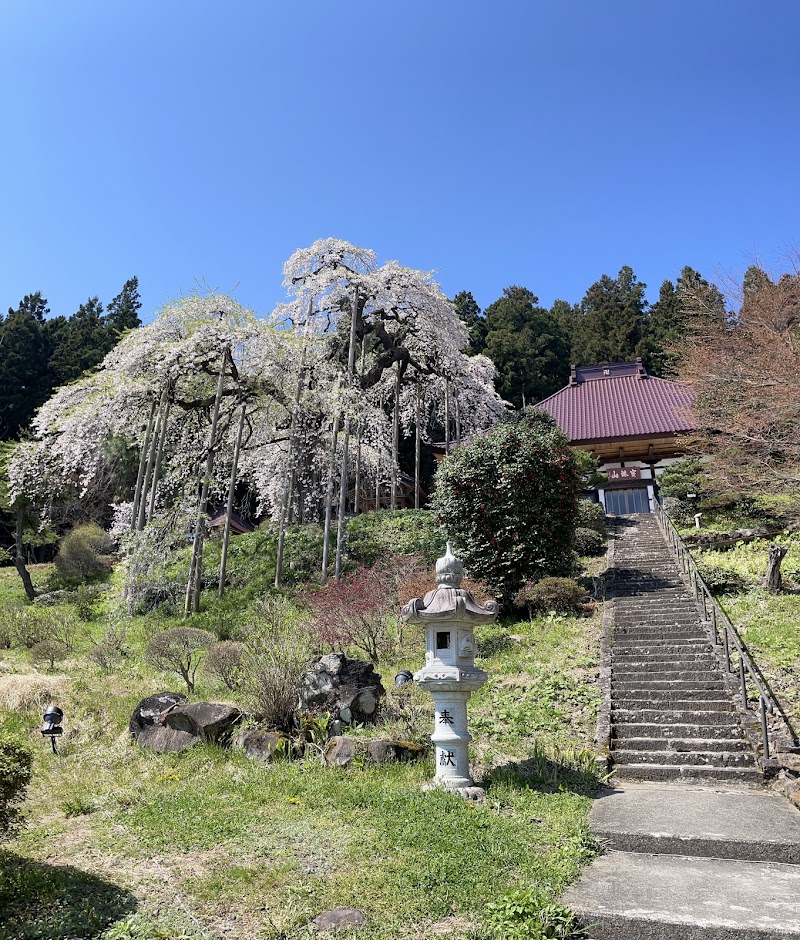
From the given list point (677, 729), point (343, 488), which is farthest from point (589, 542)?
point (677, 729)

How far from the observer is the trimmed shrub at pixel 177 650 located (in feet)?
41.4

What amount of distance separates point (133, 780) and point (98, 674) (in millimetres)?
5455

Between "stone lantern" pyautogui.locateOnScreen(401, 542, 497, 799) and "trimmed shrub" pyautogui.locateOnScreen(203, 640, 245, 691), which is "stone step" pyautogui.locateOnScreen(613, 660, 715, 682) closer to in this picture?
"stone lantern" pyautogui.locateOnScreen(401, 542, 497, 799)

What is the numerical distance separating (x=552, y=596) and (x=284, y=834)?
9661 millimetres

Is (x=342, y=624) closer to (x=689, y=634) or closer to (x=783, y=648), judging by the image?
(x=689, y=634)

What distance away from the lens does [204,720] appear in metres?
9.33

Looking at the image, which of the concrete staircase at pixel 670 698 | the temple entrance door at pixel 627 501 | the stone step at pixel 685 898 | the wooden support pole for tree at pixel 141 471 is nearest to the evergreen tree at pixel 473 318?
the temple entrance door at pixel 627 501

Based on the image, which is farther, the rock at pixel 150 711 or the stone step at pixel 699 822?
the rock at pixel 150 711

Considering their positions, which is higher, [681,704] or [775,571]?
[775,571]

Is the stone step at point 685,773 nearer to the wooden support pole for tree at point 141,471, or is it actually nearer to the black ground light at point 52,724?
the black ground light at point 52,724

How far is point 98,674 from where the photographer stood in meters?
13.0

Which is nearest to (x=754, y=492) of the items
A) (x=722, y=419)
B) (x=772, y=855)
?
(x=722, y=419)

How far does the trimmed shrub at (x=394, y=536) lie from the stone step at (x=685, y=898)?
1159 cm

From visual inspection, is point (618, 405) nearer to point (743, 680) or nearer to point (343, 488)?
point (343, 488)
